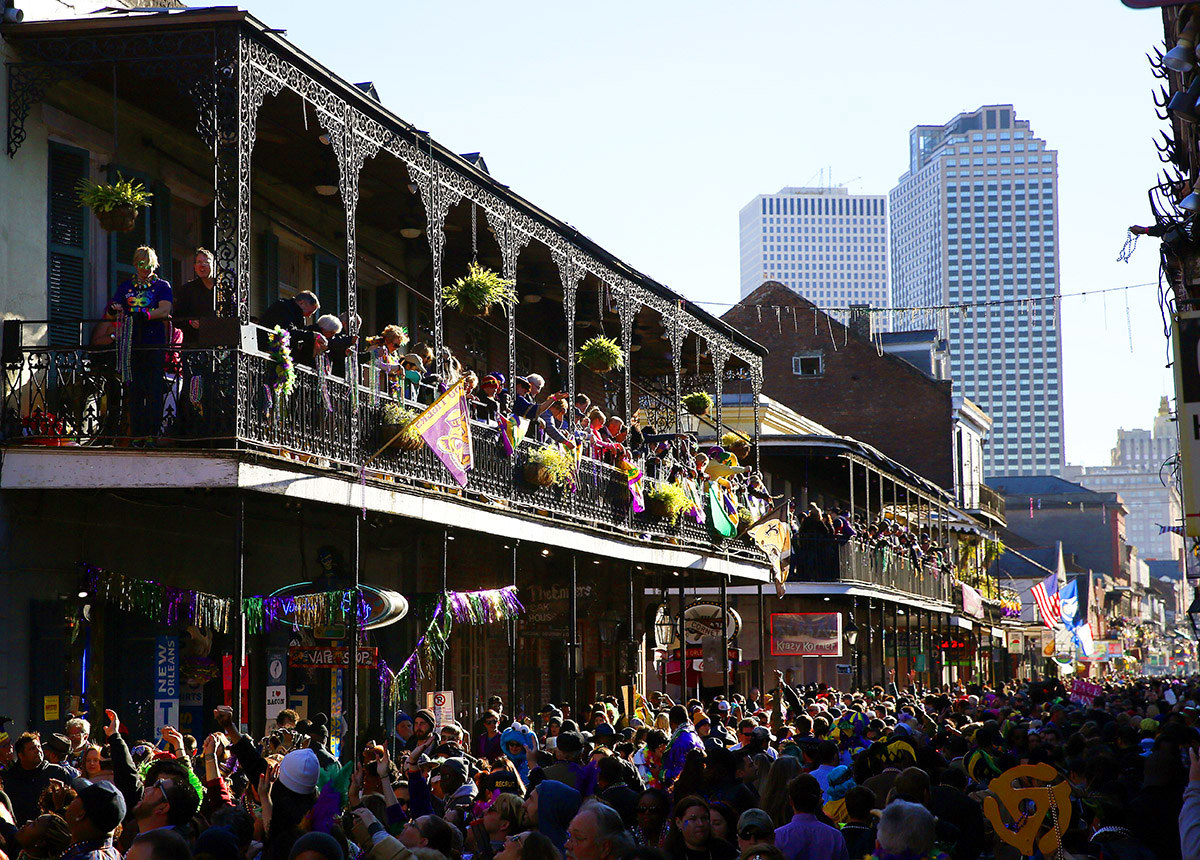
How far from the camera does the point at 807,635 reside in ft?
102

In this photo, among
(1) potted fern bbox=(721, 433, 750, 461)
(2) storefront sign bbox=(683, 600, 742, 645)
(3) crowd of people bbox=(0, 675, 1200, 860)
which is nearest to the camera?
(3) crowd of people bbox=(0, 675, 1200, 860)

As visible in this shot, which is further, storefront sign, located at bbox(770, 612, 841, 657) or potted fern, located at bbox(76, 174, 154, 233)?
storefront sign, located at bbox(770, 612, 841, 657)

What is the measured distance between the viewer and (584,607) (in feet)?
88.4

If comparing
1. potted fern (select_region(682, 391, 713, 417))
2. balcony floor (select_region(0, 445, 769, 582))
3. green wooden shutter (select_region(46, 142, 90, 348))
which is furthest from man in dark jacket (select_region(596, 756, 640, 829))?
potted fern (select_region(682, 391, 713, 417))

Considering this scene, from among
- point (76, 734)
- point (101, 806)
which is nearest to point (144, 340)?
point (76, 734)

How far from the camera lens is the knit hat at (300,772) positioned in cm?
722

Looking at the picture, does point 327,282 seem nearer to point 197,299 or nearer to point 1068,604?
point 197,299

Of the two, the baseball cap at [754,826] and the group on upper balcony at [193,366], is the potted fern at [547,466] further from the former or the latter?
the baseball cap at [754,826]

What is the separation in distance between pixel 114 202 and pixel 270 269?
4.31 metres

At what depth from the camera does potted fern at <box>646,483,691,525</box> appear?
2300 cm

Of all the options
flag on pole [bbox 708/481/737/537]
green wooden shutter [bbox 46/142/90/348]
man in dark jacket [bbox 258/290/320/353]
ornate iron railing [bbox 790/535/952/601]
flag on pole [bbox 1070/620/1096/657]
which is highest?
green wooden shutter [bbox 46/142/90/348]

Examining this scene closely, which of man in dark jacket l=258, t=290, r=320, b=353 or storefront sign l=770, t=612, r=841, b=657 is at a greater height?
man in dark jacket l=258, t=290, r=320, b=353

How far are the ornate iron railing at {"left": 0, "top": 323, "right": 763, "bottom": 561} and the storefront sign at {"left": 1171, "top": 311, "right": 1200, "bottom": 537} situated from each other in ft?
24.6

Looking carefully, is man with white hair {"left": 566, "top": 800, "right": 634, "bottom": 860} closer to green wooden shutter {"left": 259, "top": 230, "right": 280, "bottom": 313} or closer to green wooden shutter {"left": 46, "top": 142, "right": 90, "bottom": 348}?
green wooden shutter {"left": 46, "top": 142, "right": 90, "bottom": 348}
